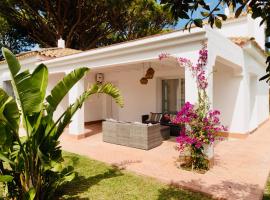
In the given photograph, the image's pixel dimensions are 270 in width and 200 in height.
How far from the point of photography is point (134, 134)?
964 centimetres

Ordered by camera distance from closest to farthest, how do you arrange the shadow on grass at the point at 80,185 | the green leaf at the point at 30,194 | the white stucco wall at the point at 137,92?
the green leaf at the point at 30,194, the shadow on grass at the point at 80,185, the white stucco wall at the point at 137,92

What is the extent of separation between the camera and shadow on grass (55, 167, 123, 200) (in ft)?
18.0

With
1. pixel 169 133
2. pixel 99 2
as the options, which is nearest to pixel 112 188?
pixel 169 133

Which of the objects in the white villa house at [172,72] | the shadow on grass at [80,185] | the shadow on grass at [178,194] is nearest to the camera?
the shadow on grass at [178,194]

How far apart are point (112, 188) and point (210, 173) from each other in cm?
288

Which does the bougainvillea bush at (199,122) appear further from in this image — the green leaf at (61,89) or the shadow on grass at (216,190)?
the green leaf at (61,89)

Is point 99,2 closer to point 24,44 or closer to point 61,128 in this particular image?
point 24,44

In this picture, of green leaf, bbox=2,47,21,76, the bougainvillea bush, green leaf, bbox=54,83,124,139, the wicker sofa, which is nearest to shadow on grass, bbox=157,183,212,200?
the bougainvillea bush

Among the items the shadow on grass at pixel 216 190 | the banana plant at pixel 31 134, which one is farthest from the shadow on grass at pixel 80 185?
the shadow on grass at pixel 216 190

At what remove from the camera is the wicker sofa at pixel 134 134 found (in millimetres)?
9352

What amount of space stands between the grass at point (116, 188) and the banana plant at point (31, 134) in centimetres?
63

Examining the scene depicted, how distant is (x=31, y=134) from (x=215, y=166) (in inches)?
217

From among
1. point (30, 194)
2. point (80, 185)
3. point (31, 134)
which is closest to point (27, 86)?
point (31, 134)

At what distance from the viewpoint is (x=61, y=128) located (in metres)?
5.16
